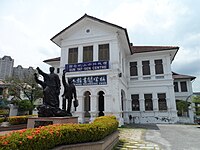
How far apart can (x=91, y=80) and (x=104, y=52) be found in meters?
2.90

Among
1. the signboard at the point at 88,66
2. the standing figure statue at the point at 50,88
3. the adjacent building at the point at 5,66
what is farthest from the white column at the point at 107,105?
the adjacent building at the point at 5,66

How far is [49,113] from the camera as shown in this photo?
6.95m

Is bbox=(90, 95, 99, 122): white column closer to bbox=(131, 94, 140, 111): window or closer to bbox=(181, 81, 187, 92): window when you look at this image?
bbox=(131, 94, 140, 111): window

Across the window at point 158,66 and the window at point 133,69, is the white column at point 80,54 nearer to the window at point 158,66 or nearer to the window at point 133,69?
the window at point 133,69

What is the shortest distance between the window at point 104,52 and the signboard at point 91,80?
1.86 metres

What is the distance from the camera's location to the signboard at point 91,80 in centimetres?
1284

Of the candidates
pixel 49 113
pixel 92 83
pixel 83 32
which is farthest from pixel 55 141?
pixel 83 32

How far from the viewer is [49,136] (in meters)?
3.59

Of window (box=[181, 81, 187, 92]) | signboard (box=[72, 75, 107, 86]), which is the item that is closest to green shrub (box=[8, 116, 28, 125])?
signboard (box=[72, 75, 107, 86])

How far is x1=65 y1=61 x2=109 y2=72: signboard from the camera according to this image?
13.0 metres

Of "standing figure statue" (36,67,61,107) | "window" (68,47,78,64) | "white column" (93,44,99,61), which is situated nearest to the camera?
"standing figure statue" (36,67,61,107)

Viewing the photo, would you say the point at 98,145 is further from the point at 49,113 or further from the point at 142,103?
the point at 142,103

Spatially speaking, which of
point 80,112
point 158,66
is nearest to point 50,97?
point 80,112

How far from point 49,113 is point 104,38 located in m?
9.14
